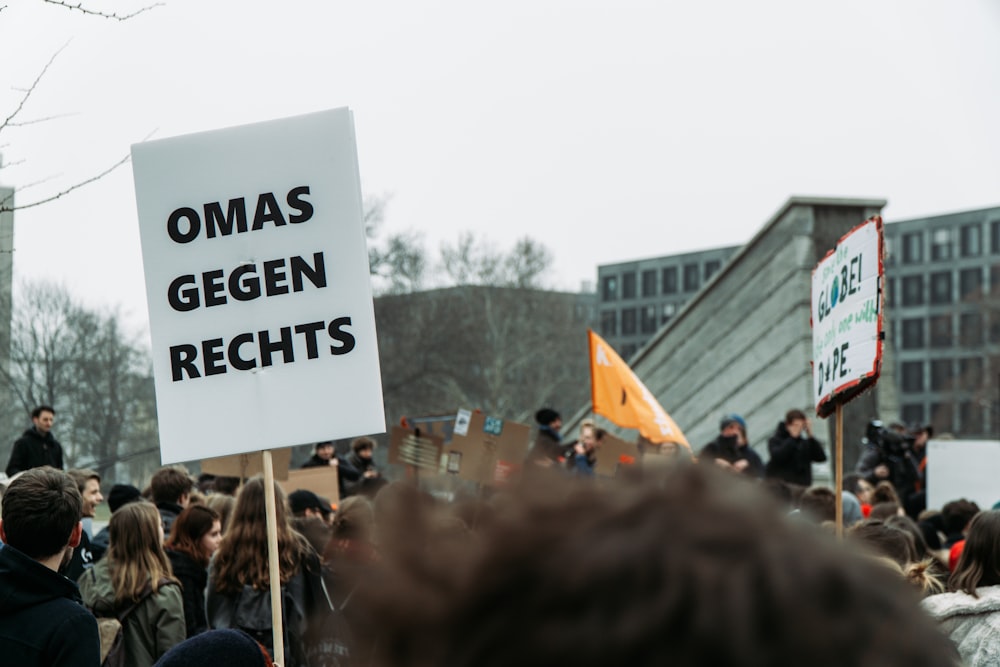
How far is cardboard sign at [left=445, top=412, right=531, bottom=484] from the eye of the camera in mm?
12773

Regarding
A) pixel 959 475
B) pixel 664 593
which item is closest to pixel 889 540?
pixel 664 593

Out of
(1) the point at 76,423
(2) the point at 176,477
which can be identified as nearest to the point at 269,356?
(2) the point at 176,477

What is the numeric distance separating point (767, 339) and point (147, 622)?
1216 centimetres

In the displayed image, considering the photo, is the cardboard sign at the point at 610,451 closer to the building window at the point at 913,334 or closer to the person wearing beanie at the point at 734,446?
the person wearing beanie at the point at 734,446

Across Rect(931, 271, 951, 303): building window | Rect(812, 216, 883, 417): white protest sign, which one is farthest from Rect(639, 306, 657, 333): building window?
Rect(812, 216, 883, 417): white protest sign

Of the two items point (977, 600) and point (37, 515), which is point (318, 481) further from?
point (977, 600)

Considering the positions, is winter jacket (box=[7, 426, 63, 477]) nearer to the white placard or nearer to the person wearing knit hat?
the white placard

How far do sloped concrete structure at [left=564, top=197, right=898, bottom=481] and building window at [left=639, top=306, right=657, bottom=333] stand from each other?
79161 mm

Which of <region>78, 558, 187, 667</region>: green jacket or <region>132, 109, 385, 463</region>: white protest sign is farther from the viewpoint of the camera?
<region>78, 558, 187, 667</region>: green jacket

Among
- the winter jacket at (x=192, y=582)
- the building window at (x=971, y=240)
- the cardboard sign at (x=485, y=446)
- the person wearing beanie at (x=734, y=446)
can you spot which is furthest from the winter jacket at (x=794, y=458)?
the building window at (x=971, y=240)

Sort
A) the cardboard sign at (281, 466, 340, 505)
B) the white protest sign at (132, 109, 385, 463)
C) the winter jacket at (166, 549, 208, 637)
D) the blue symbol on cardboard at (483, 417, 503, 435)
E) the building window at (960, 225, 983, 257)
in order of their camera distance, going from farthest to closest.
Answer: the building window at (960, 225, 983, 257) → the blue symbol on cardboard at (483, 417, 503, 435) → the cardboard sign at (281, 466, 340, 505) → the winter jacket at (166, 549, 208, 637) → the white protest sign at (132, 109, 385, 463)

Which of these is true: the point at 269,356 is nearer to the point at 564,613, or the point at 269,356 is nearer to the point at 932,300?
the point at 564,613

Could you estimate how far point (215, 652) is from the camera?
266 cm

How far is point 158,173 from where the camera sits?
13.1 feet
